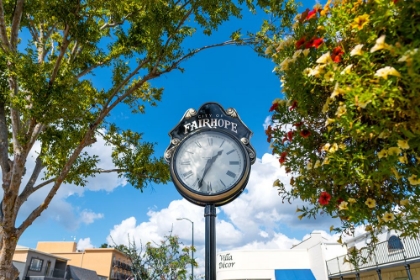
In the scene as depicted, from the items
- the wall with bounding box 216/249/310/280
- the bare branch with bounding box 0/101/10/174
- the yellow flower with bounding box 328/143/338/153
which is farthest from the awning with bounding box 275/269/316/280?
the yellow flower with bounding box 328/143/338/153

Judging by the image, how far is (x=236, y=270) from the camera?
70.9ft

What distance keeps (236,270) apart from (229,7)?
61.8 feet

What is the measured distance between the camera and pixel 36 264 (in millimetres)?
28109

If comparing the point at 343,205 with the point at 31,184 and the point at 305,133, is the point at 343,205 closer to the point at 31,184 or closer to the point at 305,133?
the point at 305,133

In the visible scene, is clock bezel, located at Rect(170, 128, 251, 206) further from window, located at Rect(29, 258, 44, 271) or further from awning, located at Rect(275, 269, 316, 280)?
window, located at Rect(29, 258, 44, 271)

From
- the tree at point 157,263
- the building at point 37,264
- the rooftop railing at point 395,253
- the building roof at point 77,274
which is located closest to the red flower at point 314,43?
the tree at point 157,263

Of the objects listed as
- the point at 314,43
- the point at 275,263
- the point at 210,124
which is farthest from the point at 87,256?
the point at 314,43

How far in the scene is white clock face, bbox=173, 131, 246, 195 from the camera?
9.30 feet

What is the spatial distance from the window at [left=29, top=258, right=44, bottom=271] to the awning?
21.3 meters

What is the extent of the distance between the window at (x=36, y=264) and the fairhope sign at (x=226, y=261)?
17.2 meters

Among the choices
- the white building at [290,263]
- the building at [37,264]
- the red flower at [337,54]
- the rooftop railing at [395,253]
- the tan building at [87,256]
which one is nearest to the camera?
the red flower at [337,54]

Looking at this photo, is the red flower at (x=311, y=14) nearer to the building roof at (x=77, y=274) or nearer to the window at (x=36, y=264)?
the window at (x=36, y=264)

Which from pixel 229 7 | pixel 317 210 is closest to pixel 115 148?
pixel 229 7

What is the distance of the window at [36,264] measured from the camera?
27.4 metres
